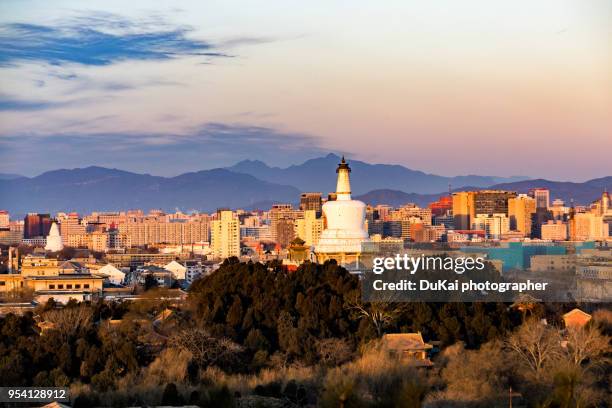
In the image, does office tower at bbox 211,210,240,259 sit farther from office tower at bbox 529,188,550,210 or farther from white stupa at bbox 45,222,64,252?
office tower at bbox 529,188,550,210

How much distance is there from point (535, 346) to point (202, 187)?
134885 millimetres

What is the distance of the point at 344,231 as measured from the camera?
102 ft

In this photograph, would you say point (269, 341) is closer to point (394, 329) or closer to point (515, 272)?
point (394, 329)

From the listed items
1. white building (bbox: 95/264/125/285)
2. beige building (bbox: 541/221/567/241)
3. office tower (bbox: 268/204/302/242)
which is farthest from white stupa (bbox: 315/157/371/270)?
office tower (bbox: 268/204/302/242)

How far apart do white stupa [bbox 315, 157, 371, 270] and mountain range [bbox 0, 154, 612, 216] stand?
85.1m

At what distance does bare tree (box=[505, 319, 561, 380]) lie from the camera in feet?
59.0

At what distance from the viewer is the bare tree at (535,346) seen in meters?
18.0

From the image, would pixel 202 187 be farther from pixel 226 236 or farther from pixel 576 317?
pixel 576 317

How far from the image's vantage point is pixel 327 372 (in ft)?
57.9

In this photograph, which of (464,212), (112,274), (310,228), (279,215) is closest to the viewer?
(112,274)

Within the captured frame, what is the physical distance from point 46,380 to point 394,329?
555 cm

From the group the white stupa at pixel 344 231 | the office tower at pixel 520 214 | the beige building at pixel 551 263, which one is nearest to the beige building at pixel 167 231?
the office tower at pixel 520 214

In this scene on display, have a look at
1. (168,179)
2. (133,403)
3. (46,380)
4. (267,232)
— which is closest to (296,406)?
(133,403)

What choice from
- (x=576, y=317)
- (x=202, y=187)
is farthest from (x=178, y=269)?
(x=202, y=187)
